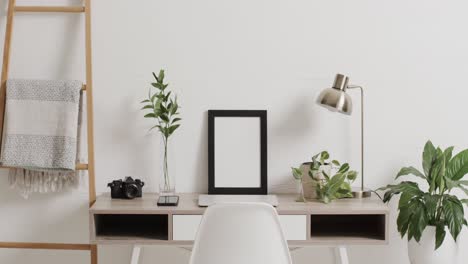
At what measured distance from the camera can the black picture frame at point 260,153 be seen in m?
2.97

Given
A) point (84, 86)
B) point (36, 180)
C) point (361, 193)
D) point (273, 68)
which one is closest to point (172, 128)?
point (84, 86)

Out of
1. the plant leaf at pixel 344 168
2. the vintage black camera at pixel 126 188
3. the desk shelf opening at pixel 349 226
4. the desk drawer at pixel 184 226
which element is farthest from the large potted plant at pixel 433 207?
the vintage black camera at pixel 126 188

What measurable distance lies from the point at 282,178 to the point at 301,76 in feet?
1.56

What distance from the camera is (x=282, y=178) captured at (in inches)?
119

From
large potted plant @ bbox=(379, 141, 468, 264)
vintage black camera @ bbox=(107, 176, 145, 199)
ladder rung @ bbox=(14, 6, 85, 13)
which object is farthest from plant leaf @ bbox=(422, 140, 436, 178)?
ladder rung @ bbox=(14, 6, 85, 13)

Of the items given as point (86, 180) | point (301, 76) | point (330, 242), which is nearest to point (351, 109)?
point (301, 76)

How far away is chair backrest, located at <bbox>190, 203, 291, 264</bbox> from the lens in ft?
7.41

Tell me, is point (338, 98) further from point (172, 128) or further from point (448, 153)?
point (172, 128)

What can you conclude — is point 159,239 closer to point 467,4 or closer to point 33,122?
point 33,122

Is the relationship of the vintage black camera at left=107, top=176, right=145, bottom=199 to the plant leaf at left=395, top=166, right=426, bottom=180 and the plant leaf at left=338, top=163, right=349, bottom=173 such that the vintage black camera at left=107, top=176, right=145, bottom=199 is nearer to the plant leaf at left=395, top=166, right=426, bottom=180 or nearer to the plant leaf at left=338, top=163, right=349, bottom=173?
the plant leaf at left=338, top=163, right=349, bottom=173

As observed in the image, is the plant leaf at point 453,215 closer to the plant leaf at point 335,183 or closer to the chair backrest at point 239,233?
the plant leaf at point 335,183

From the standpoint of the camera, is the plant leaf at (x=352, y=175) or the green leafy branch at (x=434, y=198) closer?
the green leafy branch at (x=434, y=198)

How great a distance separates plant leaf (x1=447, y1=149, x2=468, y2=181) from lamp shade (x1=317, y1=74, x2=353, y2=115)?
19.0 inches

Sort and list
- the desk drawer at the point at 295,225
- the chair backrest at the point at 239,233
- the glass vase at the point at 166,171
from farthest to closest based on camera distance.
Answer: the glass vase at the point at 166,171, the desk drawer at the point at 295,225, the chair backrest at the point at 239,233
